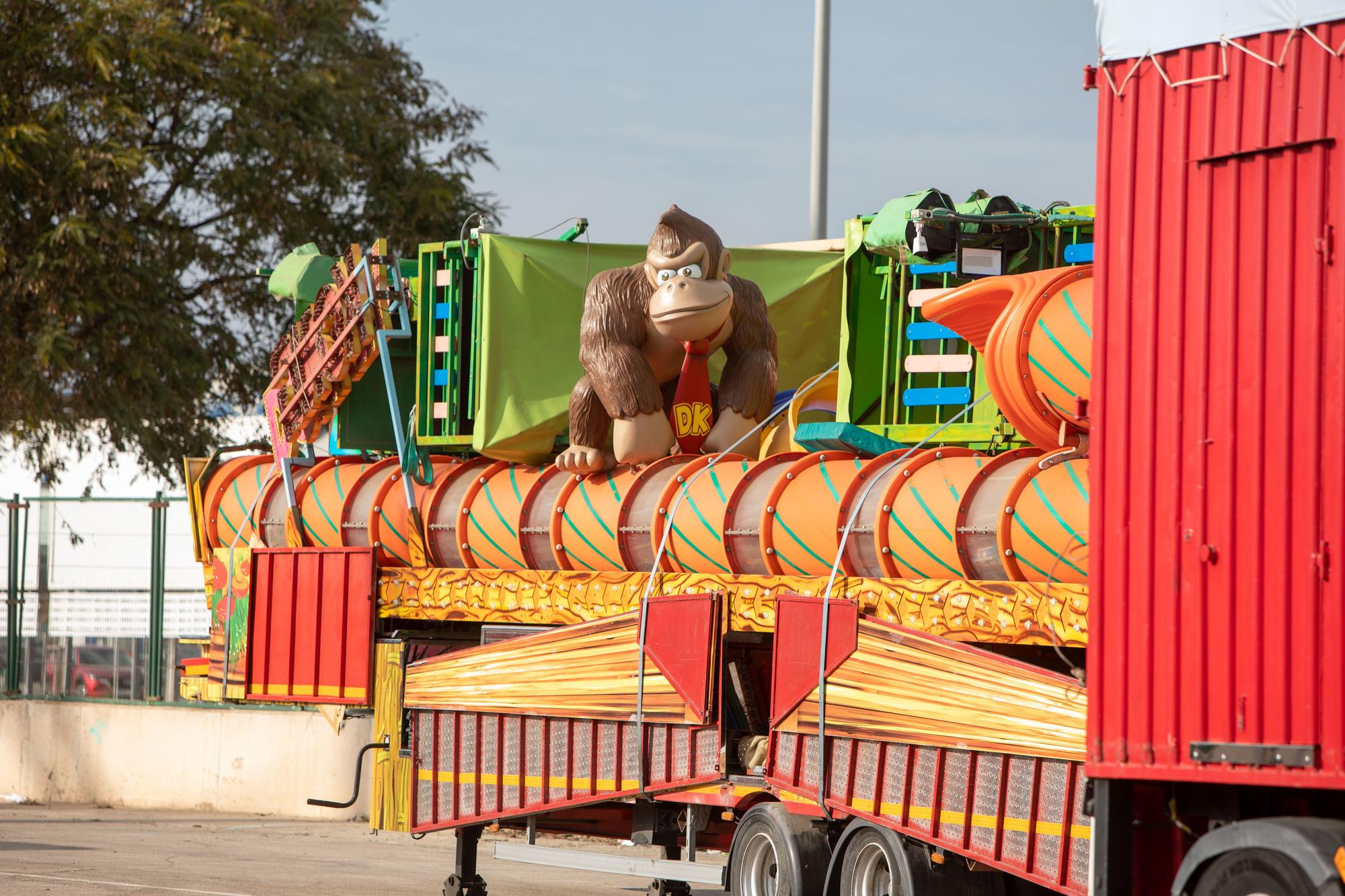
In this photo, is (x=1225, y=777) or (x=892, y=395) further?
(x=892, y=395)

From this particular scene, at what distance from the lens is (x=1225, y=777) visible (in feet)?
19.4

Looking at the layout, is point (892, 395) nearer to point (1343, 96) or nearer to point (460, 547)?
point (460, 547)

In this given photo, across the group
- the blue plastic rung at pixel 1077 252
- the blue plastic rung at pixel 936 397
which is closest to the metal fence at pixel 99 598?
the blue plastic rung at pixel 936 397

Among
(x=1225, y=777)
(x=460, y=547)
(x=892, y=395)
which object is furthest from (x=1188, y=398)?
(x=460, y=547)

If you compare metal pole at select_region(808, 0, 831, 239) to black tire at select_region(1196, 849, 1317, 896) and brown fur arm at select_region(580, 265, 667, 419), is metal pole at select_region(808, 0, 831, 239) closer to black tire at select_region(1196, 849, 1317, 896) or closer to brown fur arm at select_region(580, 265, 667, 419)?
brown fur arm at select_region(580, 265, 667, 419)

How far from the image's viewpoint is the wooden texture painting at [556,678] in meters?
9.65

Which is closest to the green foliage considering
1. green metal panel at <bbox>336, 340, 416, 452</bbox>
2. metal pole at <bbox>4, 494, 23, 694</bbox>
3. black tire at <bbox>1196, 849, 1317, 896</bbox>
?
metal pole at <bbox>4, 494, 23, 694</bbox>

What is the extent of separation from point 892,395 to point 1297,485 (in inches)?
195

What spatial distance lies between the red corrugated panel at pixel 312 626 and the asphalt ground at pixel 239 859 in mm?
1204

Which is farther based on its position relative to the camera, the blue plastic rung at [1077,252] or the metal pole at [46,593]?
the metal pole at [46,593]

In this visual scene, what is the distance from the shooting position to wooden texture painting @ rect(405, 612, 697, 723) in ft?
31.7

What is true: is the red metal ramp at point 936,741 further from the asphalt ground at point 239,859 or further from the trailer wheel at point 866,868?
the asphalt ground at point 239,859

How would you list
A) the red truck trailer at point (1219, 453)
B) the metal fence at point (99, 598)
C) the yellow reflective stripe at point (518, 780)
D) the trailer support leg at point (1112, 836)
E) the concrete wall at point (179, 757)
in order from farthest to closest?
1. the metal fence at point (99, 598)
2. the concrete wall at point (179, 757)
3. the yellow reflective stripe at point (518, 780)
4. the trailer support leg at point (1112, 836)
5. the red truck trailer at point (1219, 453)

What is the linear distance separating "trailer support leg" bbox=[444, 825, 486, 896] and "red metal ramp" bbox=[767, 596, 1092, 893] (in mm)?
2763
